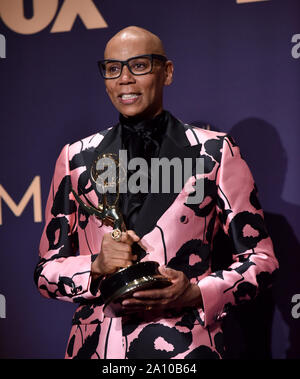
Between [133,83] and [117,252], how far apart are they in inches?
18.9

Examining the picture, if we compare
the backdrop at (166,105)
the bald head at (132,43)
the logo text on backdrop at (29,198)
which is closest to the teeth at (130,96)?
the bald head at (132,43)

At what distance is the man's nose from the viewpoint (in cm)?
→ 142

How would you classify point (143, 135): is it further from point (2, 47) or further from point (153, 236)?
point (2, 47)

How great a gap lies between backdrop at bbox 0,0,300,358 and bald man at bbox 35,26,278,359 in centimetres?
45

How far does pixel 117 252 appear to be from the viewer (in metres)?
1.23

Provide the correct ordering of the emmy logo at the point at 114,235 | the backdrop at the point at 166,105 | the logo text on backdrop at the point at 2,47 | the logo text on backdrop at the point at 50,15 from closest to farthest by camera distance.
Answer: the emmy logo at the point at 114,235 < the backdrop at the point at 166,105 < the logo text on backdrop at the point at 50,15 < the logo text on backdrop at the point at 2,47

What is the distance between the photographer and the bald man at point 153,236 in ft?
4.27

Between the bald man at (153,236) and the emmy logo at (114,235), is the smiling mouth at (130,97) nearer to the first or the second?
the bald man at (153,236)

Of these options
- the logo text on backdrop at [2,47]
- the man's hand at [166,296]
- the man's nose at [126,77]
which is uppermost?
the logo text on backdrop at [2,47]

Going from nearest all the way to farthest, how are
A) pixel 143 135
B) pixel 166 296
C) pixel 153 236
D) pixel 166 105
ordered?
pixel 166 296 < pixel 153 236 < pixel 143 135 < pixel 166 105

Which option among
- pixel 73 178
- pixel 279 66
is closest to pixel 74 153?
pixel 73 178

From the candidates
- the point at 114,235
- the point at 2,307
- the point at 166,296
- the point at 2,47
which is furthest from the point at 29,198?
the point at 166,296

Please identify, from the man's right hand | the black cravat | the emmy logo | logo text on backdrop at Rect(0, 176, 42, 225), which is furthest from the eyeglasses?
logo text on backdrop at Rect(0, 176, 42, 225)

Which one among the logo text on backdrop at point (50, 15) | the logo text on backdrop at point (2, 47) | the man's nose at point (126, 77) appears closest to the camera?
the man's nose at point (126, 77)
